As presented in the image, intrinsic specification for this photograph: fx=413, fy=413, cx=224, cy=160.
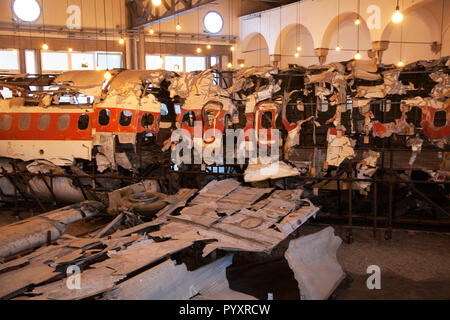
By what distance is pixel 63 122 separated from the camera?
11234 millimetres

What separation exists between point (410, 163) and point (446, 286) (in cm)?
404

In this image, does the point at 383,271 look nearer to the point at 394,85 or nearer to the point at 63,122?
the point at 394,85

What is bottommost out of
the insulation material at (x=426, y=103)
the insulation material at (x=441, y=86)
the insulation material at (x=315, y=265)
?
the insulation material at (x=315, y=265)

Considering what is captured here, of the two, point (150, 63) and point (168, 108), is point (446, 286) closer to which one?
point (168, 108)

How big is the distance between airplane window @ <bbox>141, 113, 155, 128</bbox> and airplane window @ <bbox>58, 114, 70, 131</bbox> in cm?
213

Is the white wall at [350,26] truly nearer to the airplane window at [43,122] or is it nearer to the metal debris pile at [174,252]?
the metal debris pile at [174,252]

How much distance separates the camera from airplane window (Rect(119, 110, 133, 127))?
10.8m

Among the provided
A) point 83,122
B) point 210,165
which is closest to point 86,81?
point 83,122

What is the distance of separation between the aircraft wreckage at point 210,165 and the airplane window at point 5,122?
4 centimetres

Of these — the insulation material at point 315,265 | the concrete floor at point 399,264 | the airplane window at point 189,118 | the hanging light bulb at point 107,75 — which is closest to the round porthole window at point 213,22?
the hanging light bulb at point 107,75

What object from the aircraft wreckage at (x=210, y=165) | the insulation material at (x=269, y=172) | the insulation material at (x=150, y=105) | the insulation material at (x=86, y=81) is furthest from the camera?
the insulation material at (x=86, y=81)

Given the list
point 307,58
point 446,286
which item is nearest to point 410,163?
point 446,286

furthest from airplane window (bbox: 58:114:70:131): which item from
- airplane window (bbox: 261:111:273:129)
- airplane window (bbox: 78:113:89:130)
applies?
airplane window (bbox: 261:111:273:129)

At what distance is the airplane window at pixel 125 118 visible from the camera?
10.8 m
